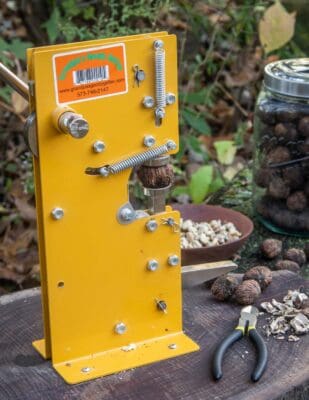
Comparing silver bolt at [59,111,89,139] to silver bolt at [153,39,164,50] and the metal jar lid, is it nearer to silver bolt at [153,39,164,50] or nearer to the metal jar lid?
silver bolt at [153,39,164,50]

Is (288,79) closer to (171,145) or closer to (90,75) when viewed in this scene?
(171,145)

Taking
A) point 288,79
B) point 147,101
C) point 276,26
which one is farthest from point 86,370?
point 276,26

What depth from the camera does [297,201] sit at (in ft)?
5.88

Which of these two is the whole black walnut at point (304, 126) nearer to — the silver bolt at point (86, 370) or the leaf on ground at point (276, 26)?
the leaf on ground at point (276, 26)

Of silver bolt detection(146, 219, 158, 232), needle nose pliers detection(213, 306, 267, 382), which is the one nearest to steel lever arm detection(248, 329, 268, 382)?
needle nose pliers detection(213, 306, 267, 382)

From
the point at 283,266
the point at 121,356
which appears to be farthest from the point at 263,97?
the point at 121,356

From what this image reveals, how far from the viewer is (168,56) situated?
1.23 meters

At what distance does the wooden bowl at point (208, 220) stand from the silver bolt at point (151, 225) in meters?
0.38

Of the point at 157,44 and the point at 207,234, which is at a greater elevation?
the point at 157,44

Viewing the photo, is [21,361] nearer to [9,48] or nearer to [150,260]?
[150,260]

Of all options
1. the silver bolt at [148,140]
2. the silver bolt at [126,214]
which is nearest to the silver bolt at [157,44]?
the silver bolt at [148,140]

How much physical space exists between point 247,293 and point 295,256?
1.01 ft

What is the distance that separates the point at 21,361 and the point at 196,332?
0.92 feet

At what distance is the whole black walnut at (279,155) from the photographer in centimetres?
180
